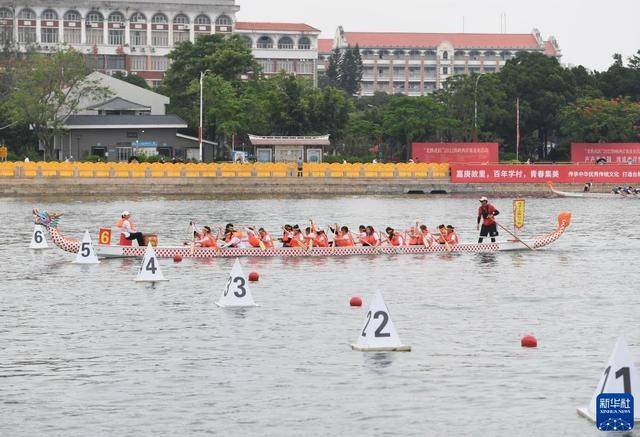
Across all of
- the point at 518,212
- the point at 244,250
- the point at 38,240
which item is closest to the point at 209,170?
the point at 38,240

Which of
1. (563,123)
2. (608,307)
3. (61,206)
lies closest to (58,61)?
(61,206)

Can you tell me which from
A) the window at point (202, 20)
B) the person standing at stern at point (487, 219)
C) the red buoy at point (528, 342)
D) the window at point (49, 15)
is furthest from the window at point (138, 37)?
the red buoy at point (528, 342)

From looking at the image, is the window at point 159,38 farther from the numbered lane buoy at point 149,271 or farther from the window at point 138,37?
the numbered lane buoy at point 149,271

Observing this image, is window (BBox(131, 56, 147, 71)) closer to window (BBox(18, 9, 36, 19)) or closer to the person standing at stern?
window (BBox(18, 9, 36, 19))

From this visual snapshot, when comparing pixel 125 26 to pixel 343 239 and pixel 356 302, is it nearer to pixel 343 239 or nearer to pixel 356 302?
pixel 343 239

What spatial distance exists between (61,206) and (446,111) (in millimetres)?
50657

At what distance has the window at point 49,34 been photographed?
18538 cm

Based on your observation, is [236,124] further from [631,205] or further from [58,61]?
[631,205]

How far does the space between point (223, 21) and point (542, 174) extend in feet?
332

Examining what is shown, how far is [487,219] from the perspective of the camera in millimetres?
51594

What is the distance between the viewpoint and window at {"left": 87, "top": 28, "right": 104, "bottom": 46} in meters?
188

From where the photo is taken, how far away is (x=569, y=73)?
128 metres

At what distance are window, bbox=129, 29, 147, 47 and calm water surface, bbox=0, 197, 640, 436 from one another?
13984cm

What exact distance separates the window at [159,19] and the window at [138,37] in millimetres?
2169
